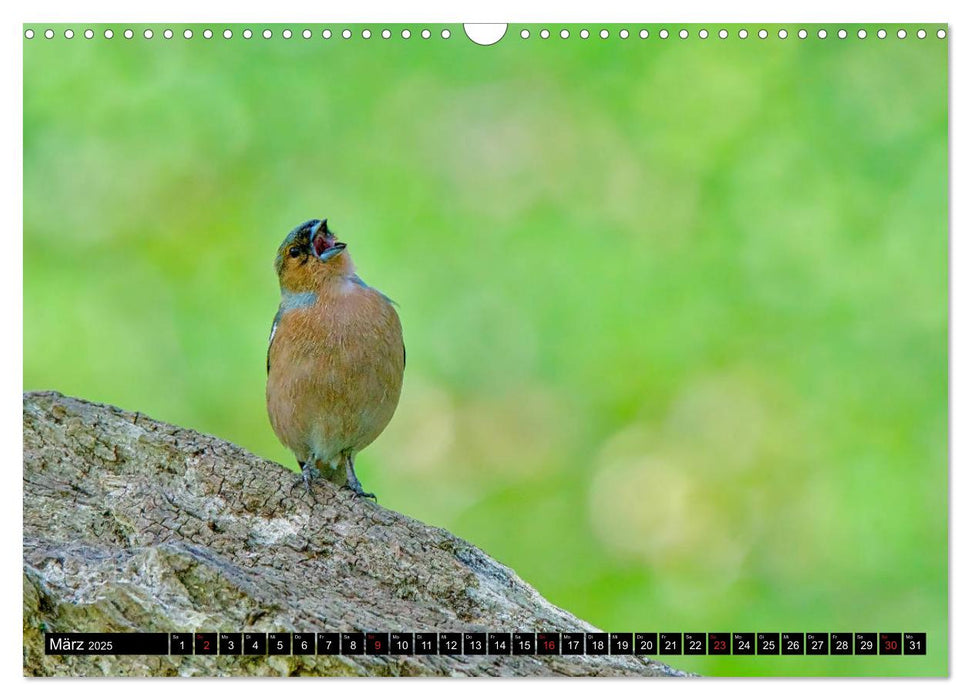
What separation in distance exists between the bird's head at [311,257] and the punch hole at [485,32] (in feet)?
5.55

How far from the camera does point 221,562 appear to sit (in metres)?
6.45

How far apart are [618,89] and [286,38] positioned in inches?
72.6

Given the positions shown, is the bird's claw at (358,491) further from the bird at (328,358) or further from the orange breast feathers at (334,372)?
the orange breast feathers at (334,372)

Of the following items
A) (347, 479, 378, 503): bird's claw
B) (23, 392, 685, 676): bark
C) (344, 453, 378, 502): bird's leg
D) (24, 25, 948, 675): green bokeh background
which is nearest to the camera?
(23, 392, 685, 676): bark

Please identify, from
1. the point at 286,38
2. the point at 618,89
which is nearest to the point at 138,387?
the point at 286,38

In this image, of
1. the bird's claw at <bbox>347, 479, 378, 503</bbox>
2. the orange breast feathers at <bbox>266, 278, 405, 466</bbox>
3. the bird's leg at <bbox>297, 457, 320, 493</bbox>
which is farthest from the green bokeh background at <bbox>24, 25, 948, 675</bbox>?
the bird's leg at <bbox>297, 457, 320, 493</bbox>

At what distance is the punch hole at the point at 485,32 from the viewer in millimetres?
7270

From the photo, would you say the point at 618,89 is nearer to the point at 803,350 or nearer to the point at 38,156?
the point at 803,350

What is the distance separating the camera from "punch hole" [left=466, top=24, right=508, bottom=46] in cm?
727

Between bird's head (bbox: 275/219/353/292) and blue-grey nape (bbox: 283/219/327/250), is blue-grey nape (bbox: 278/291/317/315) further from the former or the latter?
blue-grey nape (bbox: 283/219/327/250)

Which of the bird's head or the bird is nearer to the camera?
the bird

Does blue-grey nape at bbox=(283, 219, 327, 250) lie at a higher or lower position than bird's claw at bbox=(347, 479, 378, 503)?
higher

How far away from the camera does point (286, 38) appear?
7.27 meters

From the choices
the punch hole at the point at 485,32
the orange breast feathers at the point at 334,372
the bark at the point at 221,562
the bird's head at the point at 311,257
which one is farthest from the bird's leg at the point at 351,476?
the punch hole at the point at 485,32
